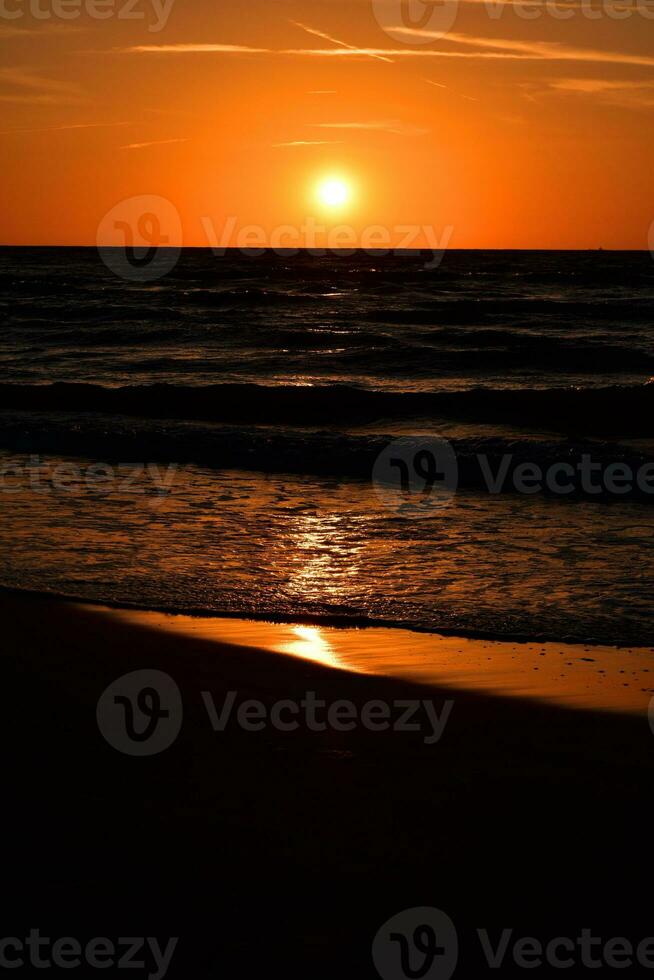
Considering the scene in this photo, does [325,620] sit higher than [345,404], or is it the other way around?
[345,404]

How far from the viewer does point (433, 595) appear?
7.68 metres

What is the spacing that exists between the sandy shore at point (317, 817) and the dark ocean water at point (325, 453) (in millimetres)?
1613

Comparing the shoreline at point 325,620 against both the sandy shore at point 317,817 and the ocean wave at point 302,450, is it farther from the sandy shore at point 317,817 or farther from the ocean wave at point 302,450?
the ocean wave at point 302,450

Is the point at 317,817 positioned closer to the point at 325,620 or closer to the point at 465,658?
the point at 465,658

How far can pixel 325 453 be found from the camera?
48.7 ft

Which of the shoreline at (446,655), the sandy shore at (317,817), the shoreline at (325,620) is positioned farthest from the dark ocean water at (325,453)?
the sandy shore at (317,817)

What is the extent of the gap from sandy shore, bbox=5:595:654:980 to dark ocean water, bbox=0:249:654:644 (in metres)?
1.61

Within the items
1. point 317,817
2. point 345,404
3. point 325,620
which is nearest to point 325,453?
point 345,404

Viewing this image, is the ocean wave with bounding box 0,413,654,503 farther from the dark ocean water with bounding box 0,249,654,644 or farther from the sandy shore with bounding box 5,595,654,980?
the sandy shore with bounding box 5,595,654,980

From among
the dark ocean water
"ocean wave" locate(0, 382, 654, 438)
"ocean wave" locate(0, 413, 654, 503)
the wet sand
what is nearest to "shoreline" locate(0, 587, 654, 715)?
the wet sand

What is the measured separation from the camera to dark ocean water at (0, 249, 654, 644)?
7.85 m

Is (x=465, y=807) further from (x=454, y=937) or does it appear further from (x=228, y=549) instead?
(x=228, y=549)

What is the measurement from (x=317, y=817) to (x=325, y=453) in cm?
1080

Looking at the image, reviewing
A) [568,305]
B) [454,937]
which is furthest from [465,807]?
[568,305]
